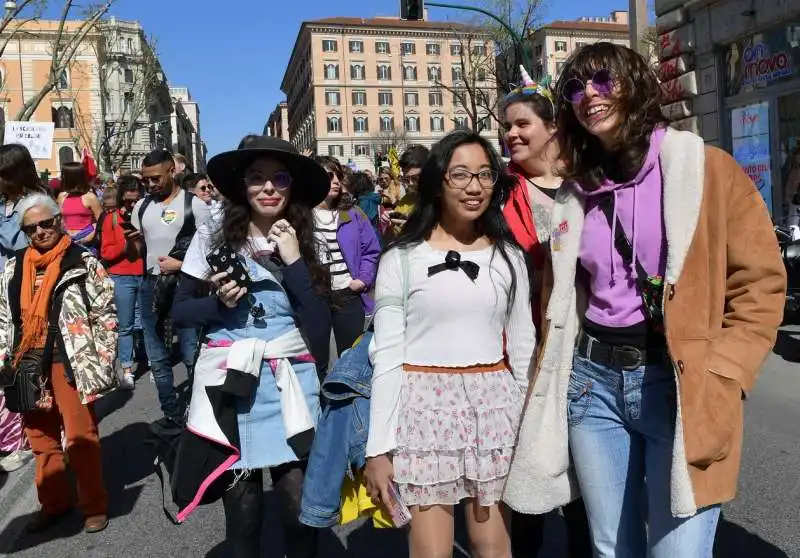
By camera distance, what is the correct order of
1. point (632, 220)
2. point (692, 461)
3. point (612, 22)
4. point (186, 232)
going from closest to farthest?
point (692, 461), point (632, 220), point (186, 232), point (612, 22)

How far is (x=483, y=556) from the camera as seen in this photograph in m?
2.39

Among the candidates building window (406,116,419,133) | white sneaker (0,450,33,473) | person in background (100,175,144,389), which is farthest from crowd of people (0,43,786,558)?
building window (406,116,419,133)

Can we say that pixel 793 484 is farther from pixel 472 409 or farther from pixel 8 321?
pixel 8 321

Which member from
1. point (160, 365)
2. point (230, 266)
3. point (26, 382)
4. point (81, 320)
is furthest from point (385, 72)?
point (230, 266)

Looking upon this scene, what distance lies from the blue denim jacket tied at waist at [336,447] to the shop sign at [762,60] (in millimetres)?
11303

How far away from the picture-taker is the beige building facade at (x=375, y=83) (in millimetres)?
93375

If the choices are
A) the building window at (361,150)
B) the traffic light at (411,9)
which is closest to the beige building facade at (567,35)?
the building window at (361,150)

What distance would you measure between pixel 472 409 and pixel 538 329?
0.42m

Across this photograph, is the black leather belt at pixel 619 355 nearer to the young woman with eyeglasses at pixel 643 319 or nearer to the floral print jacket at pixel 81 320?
the young woman with eyeglasses at pixel 643 319

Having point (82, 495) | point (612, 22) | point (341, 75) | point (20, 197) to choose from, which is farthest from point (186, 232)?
point (612, 22)

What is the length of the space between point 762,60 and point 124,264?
10698 millimetres

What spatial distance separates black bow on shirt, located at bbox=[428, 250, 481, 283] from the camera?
2.39m

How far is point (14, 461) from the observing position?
523 cm

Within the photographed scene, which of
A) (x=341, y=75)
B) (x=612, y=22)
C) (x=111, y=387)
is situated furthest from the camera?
(x=612, y=22)
